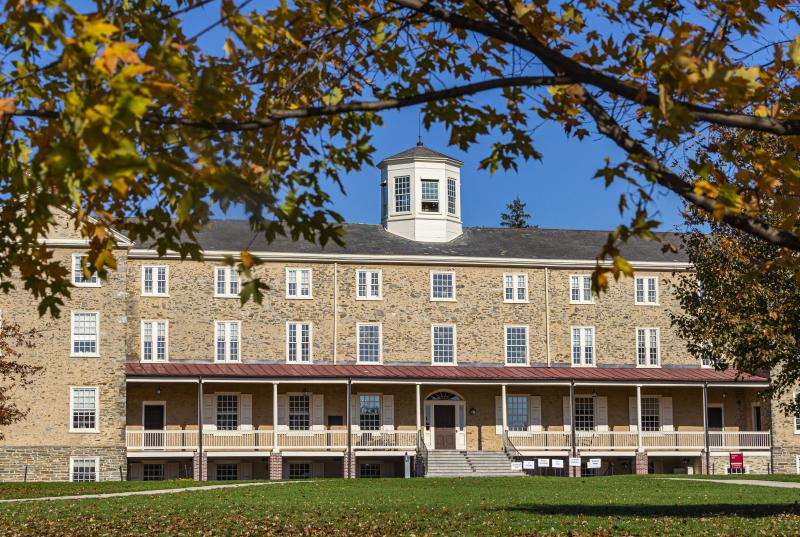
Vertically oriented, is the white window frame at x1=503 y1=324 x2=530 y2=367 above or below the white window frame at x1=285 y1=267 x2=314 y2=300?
below

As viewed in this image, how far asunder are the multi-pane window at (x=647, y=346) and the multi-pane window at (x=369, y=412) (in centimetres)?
1125

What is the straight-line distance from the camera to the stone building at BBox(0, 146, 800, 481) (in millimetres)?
39438

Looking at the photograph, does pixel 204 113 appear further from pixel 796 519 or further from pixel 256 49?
pixel 796 519

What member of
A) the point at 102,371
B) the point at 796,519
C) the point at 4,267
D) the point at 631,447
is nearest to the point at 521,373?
the point at 631,447

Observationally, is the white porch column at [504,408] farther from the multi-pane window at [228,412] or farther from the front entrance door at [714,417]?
the multi-pane window at [228,412]

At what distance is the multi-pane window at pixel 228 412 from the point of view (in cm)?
4266

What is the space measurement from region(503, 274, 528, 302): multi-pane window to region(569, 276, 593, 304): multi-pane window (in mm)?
1955

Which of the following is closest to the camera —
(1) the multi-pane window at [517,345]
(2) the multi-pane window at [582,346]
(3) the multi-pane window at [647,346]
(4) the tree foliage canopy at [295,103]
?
(4) the tree foliage canopy at [295,103]

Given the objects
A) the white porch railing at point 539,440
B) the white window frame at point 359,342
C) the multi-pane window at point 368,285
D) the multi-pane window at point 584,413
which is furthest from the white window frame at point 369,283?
the multi-pane window at point 584,413

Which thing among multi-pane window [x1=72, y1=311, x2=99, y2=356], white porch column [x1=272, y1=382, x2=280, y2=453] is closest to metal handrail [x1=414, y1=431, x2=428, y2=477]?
white porch column [x1=272, y1=382, x2=280, y2=453]

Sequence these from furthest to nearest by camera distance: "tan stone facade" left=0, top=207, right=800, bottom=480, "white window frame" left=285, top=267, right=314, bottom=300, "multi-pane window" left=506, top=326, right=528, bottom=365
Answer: "multi-pane window" left=506, top=326, right=528, bottom=365 → "white window frame" left=285, top=267, right=314, bottom=300 → "tan stone facade" left=0, top=207, right=800, bottom=480

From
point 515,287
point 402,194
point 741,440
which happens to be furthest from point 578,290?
point 741,440

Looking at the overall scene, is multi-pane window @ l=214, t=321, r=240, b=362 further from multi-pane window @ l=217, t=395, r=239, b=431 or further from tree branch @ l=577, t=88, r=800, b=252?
tree branch @ l=577, t=88, r=800, b=252

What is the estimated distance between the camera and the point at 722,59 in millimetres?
8172
